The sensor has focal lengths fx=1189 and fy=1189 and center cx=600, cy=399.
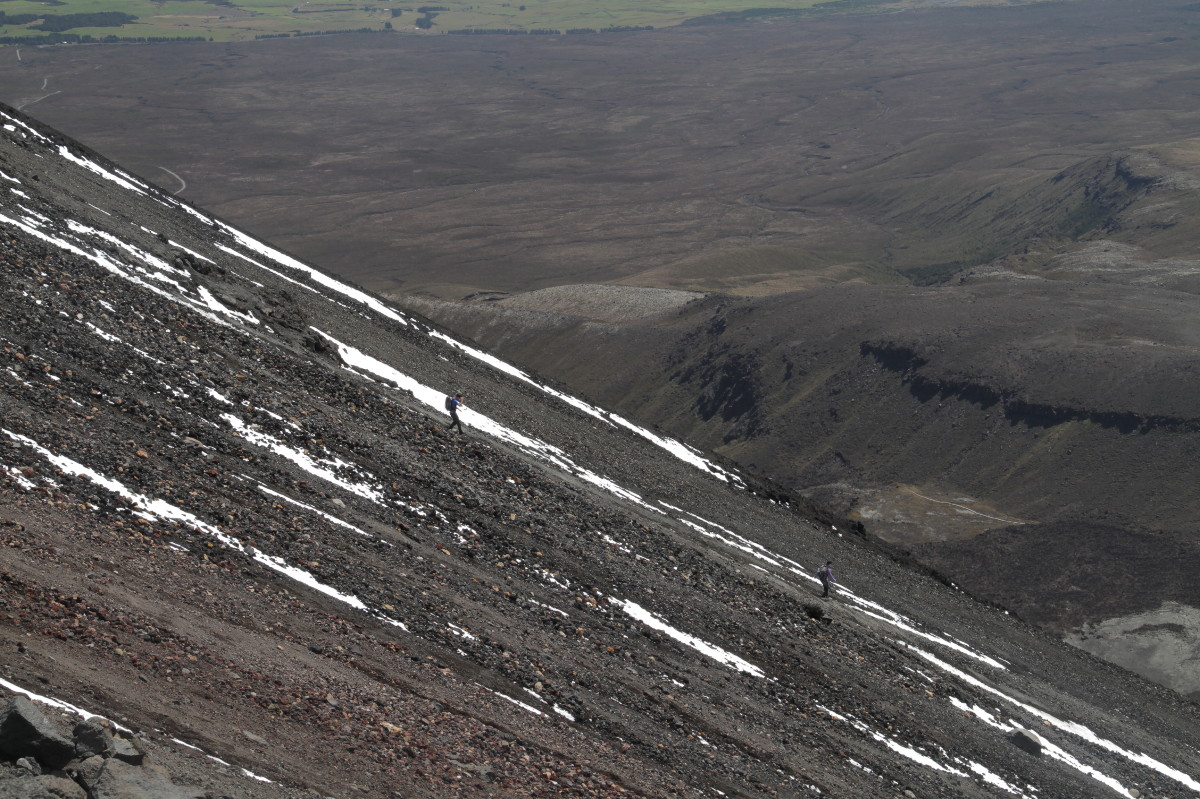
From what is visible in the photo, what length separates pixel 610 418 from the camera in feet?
182

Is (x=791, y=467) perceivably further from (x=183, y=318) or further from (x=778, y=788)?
(x=778, y=788)

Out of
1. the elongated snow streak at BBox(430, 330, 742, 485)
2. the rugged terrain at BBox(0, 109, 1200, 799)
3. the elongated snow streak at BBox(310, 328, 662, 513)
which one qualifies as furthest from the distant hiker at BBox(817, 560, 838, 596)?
the elongated snow streak at BBox(430, 330, 742, 485)

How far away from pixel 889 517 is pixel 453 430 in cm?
4792

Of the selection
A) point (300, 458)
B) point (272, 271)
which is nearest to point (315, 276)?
point (272, 271)

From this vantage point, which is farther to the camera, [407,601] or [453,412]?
[453,412]

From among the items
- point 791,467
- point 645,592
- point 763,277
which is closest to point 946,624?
point 645,592

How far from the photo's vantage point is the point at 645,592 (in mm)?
29609

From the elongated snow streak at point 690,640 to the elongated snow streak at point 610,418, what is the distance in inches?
977

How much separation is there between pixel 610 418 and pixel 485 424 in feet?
49.7

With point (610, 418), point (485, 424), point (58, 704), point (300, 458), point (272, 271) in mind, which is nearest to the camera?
point (58, 704)

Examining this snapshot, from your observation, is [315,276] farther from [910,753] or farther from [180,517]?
[910,753]

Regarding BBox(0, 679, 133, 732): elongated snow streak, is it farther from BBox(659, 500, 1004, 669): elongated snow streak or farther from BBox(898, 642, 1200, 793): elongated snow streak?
BBox(659, 500, 1004, 669): elongated snow streak

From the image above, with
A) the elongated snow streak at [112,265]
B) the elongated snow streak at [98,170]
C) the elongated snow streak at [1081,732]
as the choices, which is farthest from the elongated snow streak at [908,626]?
the elongated snow streak at [98,170]

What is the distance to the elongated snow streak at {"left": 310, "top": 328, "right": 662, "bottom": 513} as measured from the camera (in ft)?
132
